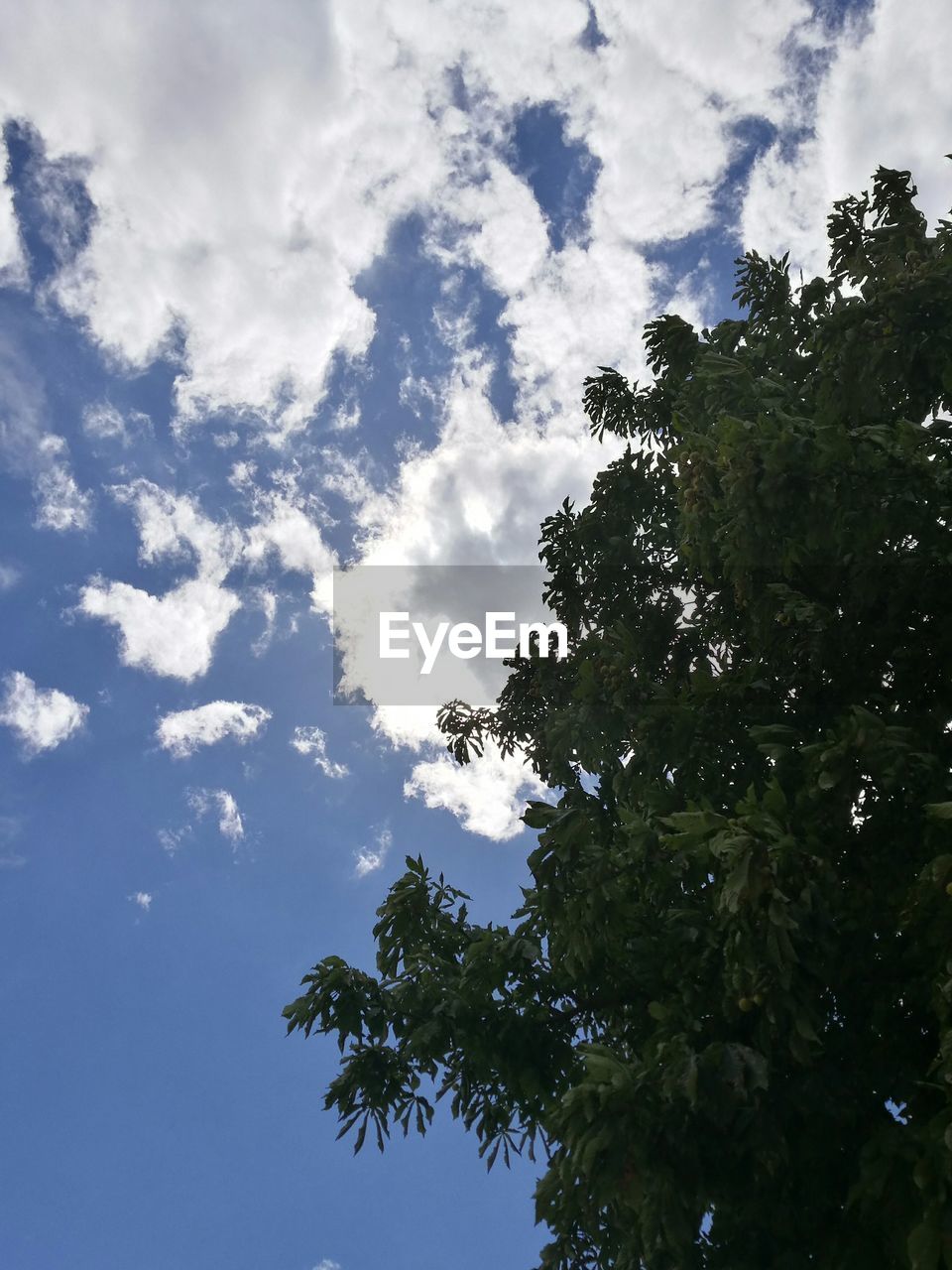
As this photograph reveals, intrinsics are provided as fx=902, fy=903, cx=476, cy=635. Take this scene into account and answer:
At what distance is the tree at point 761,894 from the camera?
17.5 feet

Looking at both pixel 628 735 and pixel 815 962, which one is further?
pixel 628 735

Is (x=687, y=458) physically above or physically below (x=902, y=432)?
above

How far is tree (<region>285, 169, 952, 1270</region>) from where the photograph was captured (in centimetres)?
535

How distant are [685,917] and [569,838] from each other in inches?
42.5

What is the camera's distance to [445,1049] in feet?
25.6

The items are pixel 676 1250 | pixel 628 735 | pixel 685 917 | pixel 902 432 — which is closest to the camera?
pixel 676 1250

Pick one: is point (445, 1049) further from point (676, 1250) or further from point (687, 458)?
point (687, 458)

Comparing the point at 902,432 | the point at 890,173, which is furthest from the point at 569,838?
the point at 890,173

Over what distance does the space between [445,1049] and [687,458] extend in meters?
5.48

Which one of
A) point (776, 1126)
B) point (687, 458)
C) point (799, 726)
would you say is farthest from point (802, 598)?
point (776, 1126)

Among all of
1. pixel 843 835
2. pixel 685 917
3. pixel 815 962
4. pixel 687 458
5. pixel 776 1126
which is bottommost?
pixel 776 1126

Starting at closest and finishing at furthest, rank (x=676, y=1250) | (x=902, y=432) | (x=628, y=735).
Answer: (x=676, y=1250) < (x=902, y=432) < (x=628, y=735)

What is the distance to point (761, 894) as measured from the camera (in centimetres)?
526

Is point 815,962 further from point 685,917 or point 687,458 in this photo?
point 687,458
